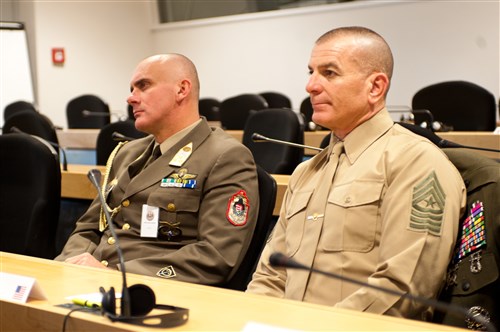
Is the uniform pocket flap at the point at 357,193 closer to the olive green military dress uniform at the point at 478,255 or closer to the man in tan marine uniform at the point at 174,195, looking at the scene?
the olive green military dress uniform at the point at 478,255

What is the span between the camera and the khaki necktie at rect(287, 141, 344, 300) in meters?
1.97

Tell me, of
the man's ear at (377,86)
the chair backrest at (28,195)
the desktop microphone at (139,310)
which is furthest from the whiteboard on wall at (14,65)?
the desktop microphone at (139,310)

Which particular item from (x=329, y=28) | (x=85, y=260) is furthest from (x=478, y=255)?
(x=329, y=28)

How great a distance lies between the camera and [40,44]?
9891 millimetres

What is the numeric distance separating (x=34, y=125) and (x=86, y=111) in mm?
3313

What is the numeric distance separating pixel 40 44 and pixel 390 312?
8879 millimetres

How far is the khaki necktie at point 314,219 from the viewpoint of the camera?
1.97 meters

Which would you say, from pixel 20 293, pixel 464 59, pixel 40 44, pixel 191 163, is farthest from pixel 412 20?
pixel 20 293

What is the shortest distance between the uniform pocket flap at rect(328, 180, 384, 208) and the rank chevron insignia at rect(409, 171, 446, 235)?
11 centimetres

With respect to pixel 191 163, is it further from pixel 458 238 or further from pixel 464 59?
pixel 464 59

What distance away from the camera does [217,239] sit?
2402 millimetres

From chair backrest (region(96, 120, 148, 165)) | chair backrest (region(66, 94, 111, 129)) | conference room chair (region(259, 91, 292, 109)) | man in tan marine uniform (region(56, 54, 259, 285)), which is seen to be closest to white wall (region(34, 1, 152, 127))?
chair backrest (region(66, 94, 111, 129))

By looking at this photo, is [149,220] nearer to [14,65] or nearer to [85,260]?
[85,260]

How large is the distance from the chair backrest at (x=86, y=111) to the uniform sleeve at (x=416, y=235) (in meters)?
6.43
